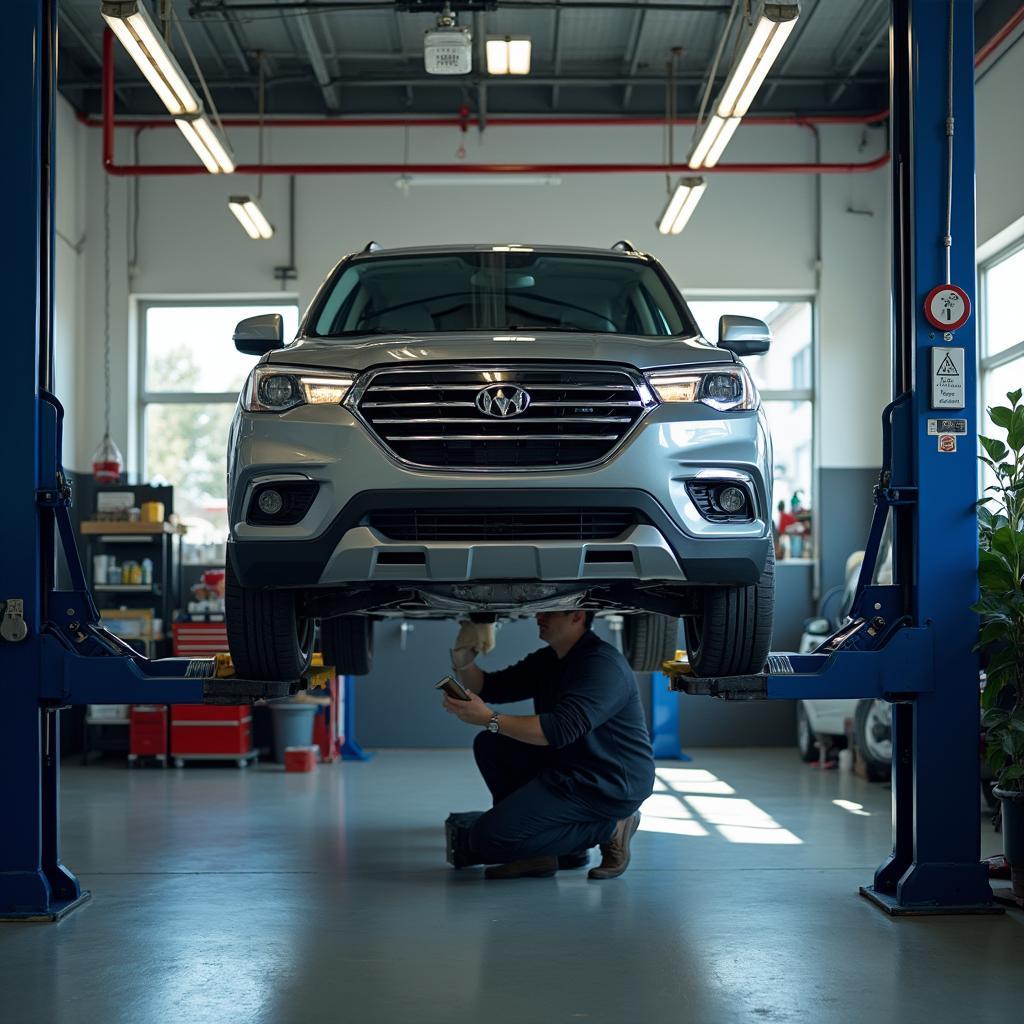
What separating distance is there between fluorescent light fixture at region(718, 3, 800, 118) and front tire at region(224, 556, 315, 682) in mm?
3833

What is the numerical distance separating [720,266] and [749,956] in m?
7.92

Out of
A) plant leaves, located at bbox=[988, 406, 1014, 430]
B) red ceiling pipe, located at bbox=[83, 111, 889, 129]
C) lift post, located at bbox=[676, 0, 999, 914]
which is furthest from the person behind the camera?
red ceiling pipe, located at bbox=[83, 111, 889, 129]

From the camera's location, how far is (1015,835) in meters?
4.75

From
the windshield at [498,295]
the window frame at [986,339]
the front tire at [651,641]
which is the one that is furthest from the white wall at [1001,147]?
the windshield at [498,295]

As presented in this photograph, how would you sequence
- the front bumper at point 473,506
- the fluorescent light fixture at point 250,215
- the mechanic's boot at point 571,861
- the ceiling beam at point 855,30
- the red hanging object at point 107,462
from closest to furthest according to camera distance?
the front bumper at point 473,506 → the mechanic's boot at point 571,861 → the fluorescent light fixture at point 250,215 → the ceiling beam at point 855,30 → the red hanging object at point 107,462

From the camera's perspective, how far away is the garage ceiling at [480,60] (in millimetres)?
9461

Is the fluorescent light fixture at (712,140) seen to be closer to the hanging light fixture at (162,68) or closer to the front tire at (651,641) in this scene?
the hanging light fixture at (162,68)

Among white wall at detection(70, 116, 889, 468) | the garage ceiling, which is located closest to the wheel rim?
white wall at detection(70, 116, 889, 468)

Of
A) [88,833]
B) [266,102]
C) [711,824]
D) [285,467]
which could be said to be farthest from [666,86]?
[285,467]

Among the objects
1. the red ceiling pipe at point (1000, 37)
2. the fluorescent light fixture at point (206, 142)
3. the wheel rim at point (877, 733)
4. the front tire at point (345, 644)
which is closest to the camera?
the front tire at point (345, 644)

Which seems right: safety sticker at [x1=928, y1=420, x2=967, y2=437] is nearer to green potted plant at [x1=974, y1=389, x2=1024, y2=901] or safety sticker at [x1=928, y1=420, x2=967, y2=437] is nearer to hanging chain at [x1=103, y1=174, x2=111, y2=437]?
green potted plant at [x1=974, y1=389, x2=1024, y2=901]

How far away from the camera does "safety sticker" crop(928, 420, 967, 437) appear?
465 centimetres

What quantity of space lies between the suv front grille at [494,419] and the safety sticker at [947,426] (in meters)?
1.47

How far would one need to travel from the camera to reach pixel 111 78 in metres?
9.22
